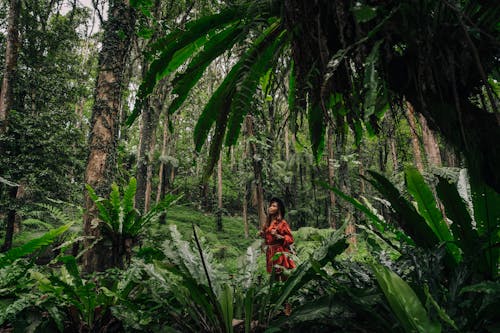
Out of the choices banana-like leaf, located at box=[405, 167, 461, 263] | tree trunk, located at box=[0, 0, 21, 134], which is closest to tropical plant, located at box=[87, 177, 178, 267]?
banana-like leaf, located at box=[405, 167, 461, 263]

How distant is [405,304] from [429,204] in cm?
61

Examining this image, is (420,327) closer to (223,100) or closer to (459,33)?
(459,33)

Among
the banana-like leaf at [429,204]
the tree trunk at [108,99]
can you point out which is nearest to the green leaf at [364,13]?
the banana-like leaf at [429,204]

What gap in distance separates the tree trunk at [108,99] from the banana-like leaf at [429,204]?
2.79 meters

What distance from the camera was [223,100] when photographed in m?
1.96

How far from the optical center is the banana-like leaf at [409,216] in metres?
1.42

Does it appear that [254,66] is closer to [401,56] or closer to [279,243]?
[401,56]

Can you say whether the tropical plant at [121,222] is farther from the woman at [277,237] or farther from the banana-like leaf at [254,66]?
the woman at [277,237]

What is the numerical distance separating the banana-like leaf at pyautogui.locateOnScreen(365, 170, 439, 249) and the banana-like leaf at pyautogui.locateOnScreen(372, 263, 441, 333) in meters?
0.46

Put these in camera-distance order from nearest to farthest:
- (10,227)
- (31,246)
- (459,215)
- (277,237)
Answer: (459,215) < (31,246) < (277,237) < (10,227)

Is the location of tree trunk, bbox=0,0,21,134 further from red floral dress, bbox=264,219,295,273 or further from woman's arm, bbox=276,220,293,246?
woman's arm, bbox=276,220,293,246

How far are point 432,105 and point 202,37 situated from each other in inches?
56.4

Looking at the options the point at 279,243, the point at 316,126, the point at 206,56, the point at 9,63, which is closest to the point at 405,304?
the point at 316,126

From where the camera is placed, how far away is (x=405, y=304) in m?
1.01
